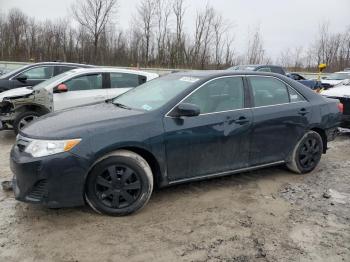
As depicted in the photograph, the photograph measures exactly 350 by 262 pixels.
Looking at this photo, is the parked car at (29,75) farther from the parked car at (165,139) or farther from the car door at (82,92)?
the parked car at (165,139)

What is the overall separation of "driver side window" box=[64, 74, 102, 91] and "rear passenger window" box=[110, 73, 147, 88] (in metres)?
0.33

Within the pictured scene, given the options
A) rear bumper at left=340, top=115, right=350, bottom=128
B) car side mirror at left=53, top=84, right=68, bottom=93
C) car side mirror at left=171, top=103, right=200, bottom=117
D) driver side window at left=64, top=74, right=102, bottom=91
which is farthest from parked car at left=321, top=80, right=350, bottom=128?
car side mirror at left=53, top=84, right=68, bottom=93

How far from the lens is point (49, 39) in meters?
37.7

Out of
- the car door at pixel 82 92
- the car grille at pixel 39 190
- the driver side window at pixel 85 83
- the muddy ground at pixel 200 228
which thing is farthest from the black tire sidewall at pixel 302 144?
the driver side window at pixel 85 83

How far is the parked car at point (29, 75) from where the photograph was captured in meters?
8.85

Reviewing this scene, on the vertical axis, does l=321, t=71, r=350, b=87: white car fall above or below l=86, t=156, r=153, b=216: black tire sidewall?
above

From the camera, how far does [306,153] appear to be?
5.25 metres

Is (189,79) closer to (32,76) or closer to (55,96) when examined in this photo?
(55,96)

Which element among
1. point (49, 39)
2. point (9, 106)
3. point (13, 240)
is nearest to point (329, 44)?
point (49, 39)

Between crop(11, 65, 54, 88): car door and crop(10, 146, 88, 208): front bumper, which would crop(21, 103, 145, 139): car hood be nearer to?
crop(10, 146, 88, 208): front bumper

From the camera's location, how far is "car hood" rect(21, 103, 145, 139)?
357 cm

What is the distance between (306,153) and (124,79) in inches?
178

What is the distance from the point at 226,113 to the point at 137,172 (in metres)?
1.38

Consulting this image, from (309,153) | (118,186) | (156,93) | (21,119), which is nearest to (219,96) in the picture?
(156,93)
